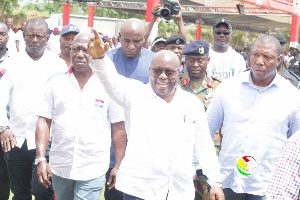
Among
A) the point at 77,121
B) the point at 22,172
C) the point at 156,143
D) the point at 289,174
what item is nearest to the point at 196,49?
the point at 77,121

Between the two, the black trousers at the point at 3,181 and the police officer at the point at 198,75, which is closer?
the police officer at the point at 198,75

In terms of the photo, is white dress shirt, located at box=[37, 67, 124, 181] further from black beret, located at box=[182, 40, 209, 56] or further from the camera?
the camera

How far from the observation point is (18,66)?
5.72 metres

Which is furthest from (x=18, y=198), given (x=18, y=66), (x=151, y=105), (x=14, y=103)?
(x=151, y=105)

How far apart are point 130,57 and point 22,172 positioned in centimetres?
169

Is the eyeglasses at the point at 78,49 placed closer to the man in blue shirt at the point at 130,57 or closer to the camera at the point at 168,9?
the man in blue shirt at the point at 130,57

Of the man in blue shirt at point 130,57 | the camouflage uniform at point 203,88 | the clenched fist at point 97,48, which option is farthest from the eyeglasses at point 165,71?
the camouflage uniform at point 203,88

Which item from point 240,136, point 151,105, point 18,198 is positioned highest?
point 151,105

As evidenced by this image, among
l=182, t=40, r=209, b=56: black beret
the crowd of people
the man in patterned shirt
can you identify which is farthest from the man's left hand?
l=182, t=40, r=209, b=56: black beret

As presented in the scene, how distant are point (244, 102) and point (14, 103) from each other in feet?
7.76

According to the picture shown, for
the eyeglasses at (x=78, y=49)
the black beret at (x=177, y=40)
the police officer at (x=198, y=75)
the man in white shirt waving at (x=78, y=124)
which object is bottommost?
the man in white shirt waving at (x=78, y=124)

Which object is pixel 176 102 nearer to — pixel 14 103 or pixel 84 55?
pixel 84 55

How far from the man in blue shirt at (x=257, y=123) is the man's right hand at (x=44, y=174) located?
1.47 m

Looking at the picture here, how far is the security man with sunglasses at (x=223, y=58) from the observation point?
6.82 meters
